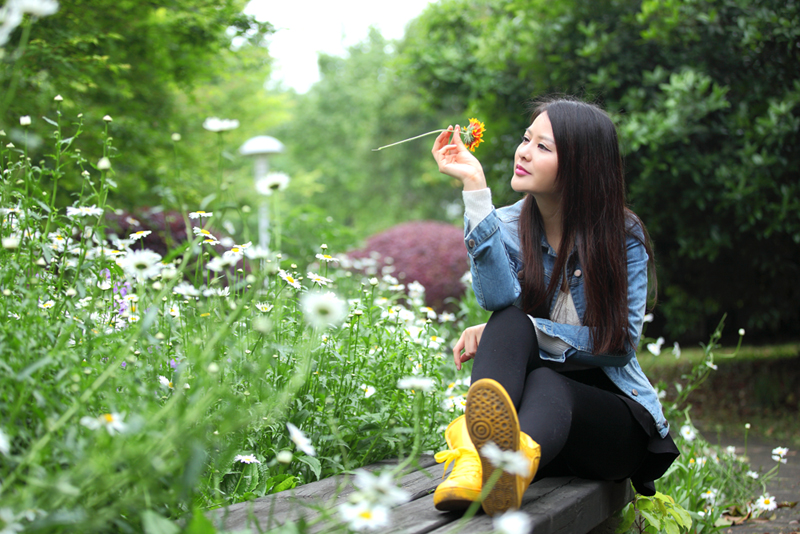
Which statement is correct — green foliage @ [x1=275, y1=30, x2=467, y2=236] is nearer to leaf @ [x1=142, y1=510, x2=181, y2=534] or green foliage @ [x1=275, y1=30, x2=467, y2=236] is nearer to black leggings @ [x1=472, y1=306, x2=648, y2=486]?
black leggings @ [x1=472, y1=306, x2=648, y2=486]

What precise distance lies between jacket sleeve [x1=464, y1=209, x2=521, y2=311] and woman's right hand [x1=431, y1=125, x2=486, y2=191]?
0.32 ft

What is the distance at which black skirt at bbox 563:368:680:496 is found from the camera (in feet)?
5.57

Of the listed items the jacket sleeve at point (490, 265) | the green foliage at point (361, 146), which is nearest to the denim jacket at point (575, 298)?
the jacket sleeve at point (490, 265)

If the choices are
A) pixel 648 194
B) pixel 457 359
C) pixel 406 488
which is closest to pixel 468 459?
pixel 406 488

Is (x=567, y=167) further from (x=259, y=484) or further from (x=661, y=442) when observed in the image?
(x=259, y=484)

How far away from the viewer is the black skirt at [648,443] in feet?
5.57

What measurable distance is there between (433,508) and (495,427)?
29 centimetres

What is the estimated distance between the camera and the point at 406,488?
1593 mm

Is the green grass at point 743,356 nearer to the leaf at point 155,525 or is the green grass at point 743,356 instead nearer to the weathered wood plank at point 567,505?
the weathered wood plank at point 567,505

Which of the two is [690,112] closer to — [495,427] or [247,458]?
[495,427]

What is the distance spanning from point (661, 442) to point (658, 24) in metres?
3.34

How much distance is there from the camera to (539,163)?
1.83 m

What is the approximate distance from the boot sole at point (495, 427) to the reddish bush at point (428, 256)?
3801 millimetres

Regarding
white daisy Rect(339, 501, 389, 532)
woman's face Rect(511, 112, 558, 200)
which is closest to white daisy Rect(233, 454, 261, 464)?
white daisy Rect(339, 501, 389, 532)
